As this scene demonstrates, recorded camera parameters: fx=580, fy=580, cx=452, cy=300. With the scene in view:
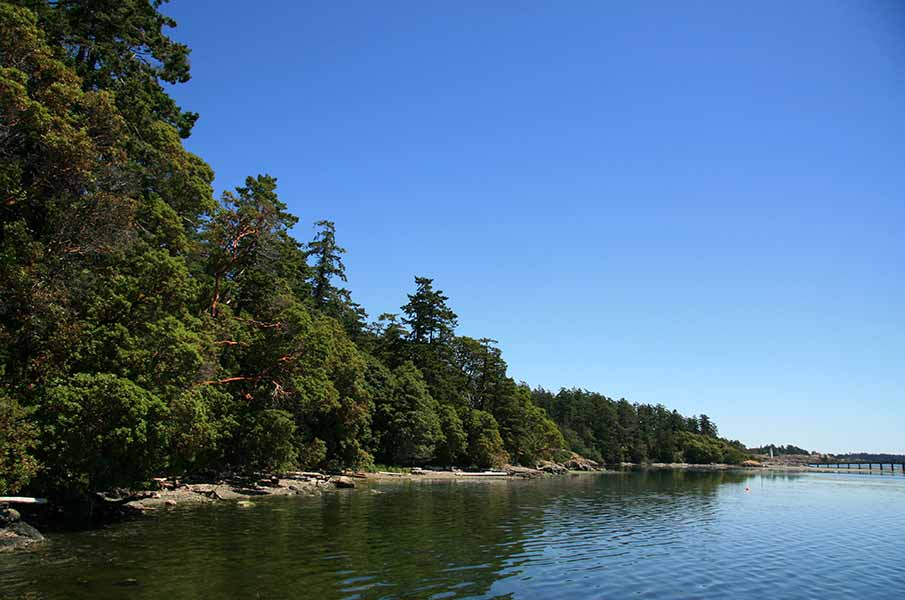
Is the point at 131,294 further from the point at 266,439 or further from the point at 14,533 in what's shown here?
the point at 266,439

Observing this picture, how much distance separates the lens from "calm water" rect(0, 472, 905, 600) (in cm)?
1606

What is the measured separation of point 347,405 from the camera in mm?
56156

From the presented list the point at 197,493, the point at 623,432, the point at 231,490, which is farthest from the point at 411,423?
the point at 623,432

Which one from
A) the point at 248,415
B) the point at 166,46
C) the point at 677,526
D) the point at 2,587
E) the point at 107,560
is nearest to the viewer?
the point at 2,587

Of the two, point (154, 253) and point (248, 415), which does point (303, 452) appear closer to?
point (248, 415)

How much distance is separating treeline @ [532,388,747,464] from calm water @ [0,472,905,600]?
111 meters

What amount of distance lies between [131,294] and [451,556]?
17.2 meters

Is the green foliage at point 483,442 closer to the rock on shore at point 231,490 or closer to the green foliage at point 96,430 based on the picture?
the rock on shore at point 231,490

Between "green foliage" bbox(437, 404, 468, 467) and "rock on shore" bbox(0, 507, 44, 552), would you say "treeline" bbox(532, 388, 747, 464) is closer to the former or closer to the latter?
"green foliage" bbox(437, 404, 468, 467)

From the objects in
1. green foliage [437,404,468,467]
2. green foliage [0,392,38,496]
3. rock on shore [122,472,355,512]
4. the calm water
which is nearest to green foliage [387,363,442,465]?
green foliage [437,404,468,467]

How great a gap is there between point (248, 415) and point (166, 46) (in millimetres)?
25331

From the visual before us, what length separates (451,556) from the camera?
21.2m

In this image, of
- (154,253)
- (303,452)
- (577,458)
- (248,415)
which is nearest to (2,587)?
(154,253)

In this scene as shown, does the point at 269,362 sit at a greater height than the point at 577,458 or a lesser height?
greater
